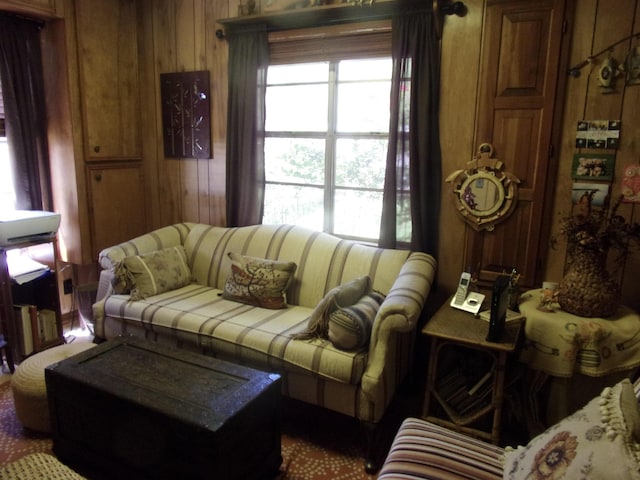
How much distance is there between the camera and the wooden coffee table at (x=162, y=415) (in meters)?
1.67

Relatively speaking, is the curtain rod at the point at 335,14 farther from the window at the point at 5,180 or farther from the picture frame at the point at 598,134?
the window at the point at 5,180

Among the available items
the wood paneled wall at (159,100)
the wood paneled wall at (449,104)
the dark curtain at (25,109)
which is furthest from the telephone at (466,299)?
the dark curtain at (25,109)

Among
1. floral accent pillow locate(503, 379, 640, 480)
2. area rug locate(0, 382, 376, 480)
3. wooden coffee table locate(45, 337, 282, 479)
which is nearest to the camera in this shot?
floral accent pillow locate(503, 379, 640, 480)

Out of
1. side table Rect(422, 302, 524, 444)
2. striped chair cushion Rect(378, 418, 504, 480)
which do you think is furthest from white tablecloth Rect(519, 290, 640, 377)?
striped chair cushion Rect(378, 418, 504, 480)

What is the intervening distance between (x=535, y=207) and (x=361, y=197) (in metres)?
1.06

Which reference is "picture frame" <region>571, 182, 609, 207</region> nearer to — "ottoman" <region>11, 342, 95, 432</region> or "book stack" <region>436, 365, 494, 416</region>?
"book stack" <region>436, 365, 494, 416</region>

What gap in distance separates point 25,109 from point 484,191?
10.2 feet

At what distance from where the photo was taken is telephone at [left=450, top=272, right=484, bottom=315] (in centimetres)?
224

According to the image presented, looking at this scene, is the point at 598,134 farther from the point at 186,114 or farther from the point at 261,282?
the point at 186,114

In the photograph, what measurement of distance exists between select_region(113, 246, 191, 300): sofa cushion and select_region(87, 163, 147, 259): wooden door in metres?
0.74

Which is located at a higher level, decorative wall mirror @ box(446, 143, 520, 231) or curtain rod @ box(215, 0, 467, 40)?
curtain rod @ box(215, 0, 467, 40)

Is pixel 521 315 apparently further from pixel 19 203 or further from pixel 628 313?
pixel 19 203

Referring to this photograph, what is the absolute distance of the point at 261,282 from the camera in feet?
9.00

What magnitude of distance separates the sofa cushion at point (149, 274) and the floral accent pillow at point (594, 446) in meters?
Result: 2.28
